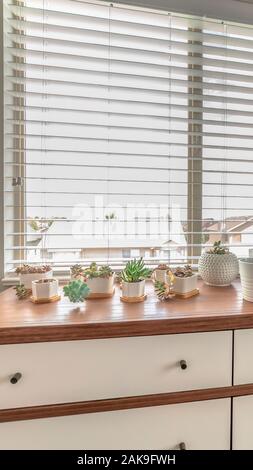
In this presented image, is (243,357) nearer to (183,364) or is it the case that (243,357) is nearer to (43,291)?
(183,364)

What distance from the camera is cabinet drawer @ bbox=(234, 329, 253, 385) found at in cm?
78

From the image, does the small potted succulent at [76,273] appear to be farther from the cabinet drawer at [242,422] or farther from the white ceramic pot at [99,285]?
the cabinet drawer at [242,422]

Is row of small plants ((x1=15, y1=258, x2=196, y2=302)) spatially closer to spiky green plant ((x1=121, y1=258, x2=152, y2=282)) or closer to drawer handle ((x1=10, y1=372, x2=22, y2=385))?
spiky green plant ((x1=121, y1=258, x2=152, y2=282))

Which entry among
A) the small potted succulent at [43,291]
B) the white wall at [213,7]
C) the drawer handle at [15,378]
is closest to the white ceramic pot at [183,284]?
the small potted succulent at [43,291]

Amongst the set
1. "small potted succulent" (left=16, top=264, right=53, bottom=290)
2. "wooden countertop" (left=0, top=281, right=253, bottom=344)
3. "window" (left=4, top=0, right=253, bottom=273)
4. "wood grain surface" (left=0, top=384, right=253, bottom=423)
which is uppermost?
"window" (left=4, top=0, right=253, bottom=273)

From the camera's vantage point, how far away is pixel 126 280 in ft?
3.01

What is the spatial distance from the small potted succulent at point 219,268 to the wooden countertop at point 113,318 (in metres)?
0.18

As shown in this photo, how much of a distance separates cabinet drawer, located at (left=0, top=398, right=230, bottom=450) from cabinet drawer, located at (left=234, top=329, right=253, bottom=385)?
81 mm

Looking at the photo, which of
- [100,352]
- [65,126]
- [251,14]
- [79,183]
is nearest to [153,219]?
[79,183]

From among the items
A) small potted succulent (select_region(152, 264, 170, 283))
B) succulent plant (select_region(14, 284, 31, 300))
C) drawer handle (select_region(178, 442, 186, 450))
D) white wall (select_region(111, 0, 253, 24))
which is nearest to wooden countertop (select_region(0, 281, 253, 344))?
succulent plant (select_region(14, 284, 31, 300))

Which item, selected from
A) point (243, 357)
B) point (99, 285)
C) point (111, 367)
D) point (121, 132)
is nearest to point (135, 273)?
point (99, 285)

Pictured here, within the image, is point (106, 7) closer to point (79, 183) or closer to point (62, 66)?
point (62, 66)

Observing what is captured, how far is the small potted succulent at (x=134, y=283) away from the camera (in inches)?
35.5

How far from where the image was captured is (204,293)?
101cm
